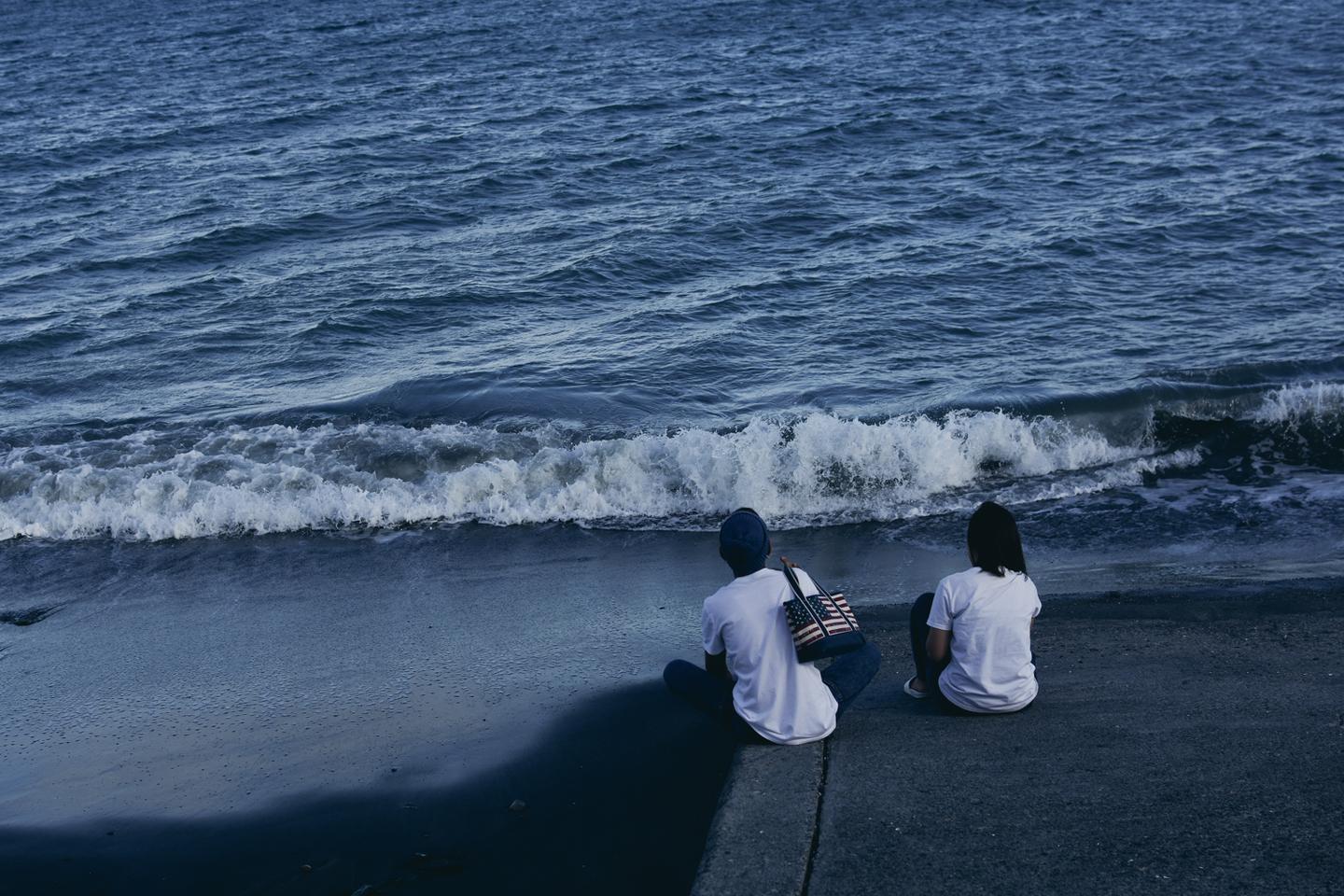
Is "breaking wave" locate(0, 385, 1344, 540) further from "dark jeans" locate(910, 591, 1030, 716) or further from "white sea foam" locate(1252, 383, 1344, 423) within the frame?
"dark jeans" locate(910, 591, 1030, 716)

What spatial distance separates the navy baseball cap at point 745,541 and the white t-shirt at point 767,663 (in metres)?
0.07

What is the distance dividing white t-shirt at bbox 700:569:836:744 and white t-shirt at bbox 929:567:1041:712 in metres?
0.64

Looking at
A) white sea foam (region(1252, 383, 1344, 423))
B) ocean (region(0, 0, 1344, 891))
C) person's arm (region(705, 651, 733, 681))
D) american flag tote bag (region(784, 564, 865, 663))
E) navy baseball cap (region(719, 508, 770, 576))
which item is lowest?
white sea foam (region(1252, 383, 1344, 423))

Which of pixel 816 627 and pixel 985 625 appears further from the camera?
pixel 985 625

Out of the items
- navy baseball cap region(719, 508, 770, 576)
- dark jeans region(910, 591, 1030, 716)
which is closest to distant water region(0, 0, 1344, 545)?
dark jeans region(910, 591, 1030, 716)

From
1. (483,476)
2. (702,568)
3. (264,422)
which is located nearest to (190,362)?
(264,422)

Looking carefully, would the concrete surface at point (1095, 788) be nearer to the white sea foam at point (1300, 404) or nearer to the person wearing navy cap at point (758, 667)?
the person wearing navy cap at point (758, 667)

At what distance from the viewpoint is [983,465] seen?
1058cm

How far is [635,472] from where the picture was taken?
10.5 meters

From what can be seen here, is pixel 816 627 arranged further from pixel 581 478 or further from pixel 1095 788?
pixel 581 478

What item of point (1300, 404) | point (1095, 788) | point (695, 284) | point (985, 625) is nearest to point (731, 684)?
point (985, 625)

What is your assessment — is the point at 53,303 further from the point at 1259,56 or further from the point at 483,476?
the point at 1259,56

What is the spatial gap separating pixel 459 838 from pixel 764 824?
141cm

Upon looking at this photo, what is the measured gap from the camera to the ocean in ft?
27.5
